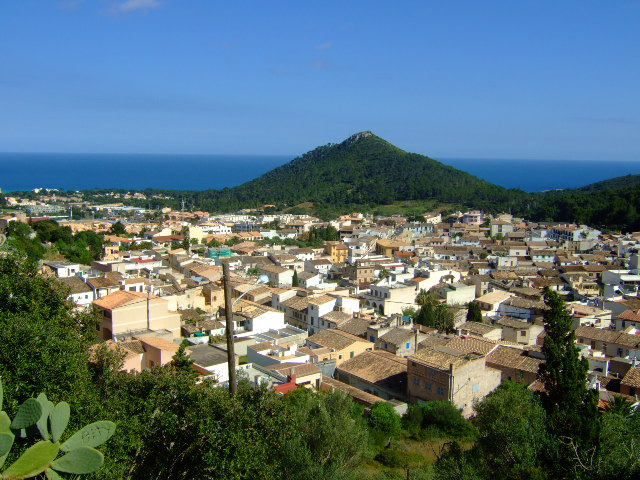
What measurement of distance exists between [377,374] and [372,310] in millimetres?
9370

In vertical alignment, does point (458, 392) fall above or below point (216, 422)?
below

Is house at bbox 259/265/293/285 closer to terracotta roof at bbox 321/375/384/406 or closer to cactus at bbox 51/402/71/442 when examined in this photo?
terracotta roof at bbox 321/375/384/406

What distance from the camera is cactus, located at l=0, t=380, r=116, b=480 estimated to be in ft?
15.3

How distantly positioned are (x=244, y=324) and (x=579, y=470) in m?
16.8

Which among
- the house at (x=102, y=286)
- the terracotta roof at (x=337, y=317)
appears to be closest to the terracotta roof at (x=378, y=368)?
the terracotta roof at (x=337, y=317)

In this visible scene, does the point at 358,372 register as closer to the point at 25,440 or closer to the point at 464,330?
the point at 464,330

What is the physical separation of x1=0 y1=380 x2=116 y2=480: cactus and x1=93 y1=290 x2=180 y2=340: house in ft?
52.4

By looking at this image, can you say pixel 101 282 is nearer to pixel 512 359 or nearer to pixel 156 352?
pixel 156 352

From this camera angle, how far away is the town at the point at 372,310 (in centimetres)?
1762

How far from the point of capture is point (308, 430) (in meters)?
11.2

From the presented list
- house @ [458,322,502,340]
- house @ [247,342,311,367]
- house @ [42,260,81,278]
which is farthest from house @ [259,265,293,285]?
house @ [247,342,311,367]

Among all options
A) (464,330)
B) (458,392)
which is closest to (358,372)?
(458,392)

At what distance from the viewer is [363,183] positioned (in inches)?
4262

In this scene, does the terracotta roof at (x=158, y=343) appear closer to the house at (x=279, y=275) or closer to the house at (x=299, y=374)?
the house at (x=299, y=374)
